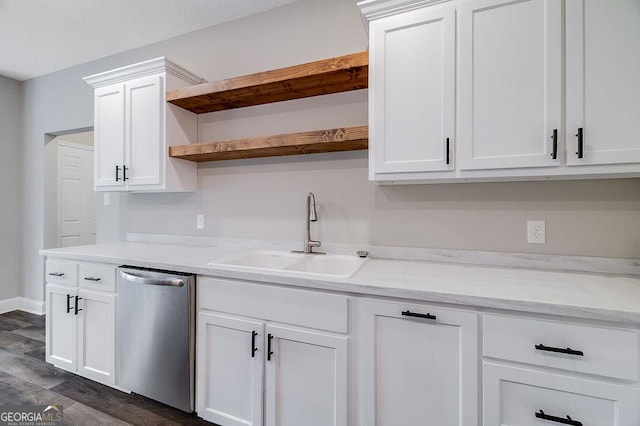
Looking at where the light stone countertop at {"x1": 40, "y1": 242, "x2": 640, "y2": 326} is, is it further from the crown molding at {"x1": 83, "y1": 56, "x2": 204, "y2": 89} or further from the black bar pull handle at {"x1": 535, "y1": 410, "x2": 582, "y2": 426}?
the crown molding at {"x1": 83, "y1": 56, "x2": 204, "y2": 89}

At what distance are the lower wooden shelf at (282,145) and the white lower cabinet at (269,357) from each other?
87 centimetres

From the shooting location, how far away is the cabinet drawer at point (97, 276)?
194 centimetres

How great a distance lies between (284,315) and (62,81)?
146 inches

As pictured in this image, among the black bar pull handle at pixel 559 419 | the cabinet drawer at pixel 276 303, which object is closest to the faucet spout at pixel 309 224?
the cabinet drawer at pixel 276 303

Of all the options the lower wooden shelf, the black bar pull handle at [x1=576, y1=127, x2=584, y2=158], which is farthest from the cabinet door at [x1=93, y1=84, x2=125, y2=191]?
the black bar pull handle at [x1=576, y1=127, x2=584, y2=158]

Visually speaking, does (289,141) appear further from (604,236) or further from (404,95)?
(604,236)

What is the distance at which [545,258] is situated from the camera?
159 cm

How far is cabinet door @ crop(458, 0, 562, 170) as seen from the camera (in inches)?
51.6

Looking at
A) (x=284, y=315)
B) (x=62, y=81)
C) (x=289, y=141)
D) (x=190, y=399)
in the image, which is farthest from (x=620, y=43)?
(x=62, y=81)

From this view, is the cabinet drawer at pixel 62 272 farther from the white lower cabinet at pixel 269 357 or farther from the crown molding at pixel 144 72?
the crown molding at pixel 144 72

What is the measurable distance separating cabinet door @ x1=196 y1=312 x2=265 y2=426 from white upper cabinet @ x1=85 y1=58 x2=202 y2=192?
3.95ft

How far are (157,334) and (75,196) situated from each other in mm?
3526

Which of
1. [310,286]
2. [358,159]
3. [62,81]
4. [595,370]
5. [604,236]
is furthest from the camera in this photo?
[62,81]

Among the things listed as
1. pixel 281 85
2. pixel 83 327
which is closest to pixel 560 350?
pixel 281 85
